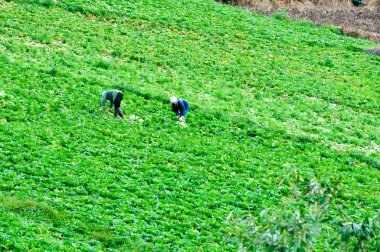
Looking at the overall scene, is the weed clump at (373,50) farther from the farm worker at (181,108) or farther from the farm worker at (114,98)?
the farm worker at (114,98)

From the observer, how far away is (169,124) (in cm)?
2581

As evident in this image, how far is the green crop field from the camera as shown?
61.3 ft

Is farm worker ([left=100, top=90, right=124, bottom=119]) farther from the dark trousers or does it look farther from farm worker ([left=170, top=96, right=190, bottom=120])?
farm worker ([left=170, top=96, right=190, bottom=120])

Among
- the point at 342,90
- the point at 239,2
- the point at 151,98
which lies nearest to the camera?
the point at 151,98

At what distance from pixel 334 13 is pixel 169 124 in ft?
90.5

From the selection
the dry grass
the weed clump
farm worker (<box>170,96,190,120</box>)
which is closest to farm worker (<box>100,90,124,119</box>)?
farm worker (<box>170,96,190,120</box>)

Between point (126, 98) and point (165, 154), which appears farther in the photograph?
point (126, 98)

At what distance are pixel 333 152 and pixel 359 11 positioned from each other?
91.4 ft

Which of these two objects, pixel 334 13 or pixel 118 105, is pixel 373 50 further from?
pixel 118 105

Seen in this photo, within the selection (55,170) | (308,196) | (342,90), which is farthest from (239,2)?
(308,196)

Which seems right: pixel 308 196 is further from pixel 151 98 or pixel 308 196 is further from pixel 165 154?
pixel 151 98

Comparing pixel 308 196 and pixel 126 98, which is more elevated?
pixel 308 196

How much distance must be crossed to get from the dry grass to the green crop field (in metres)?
2.50

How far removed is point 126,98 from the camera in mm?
27453
